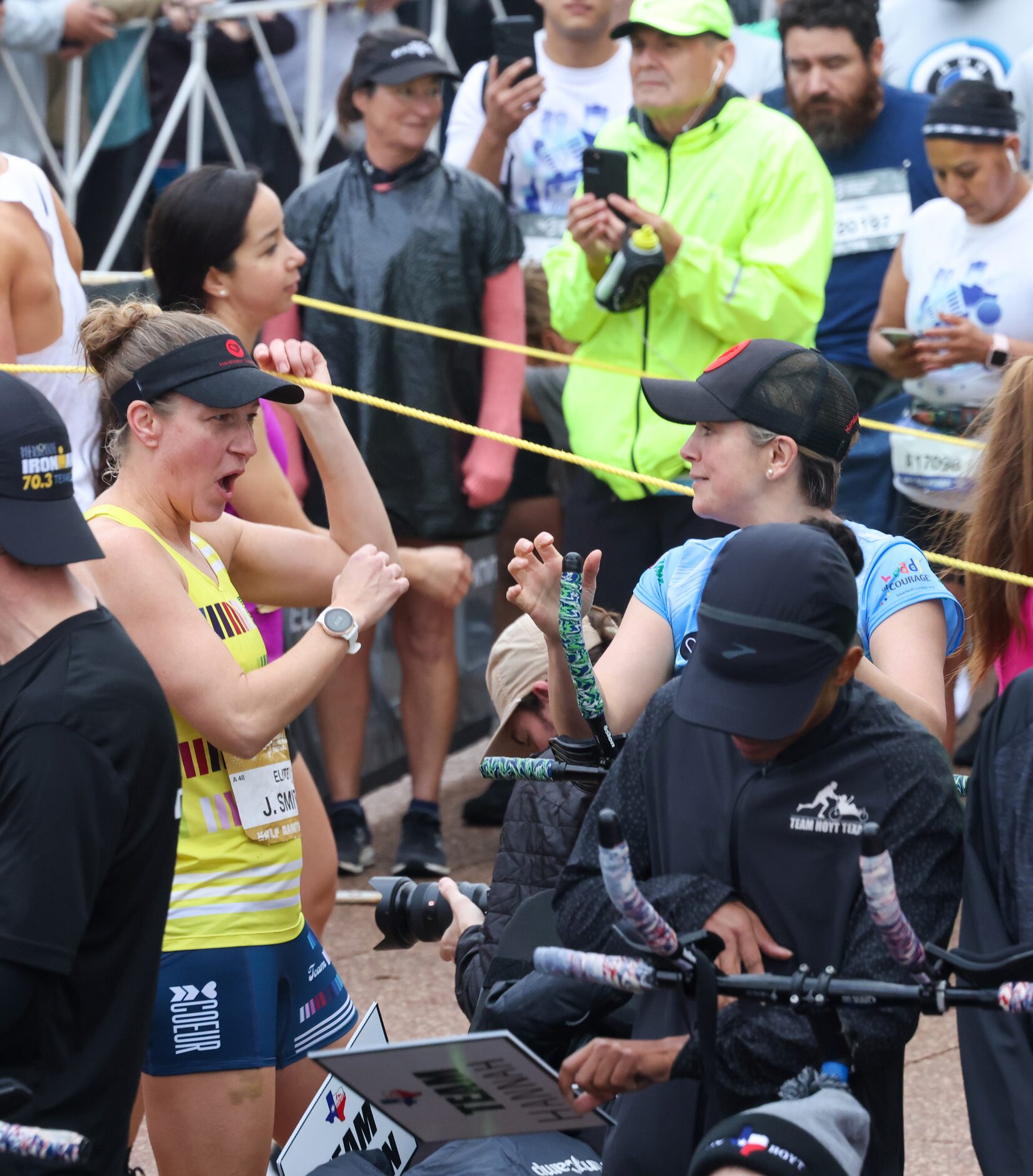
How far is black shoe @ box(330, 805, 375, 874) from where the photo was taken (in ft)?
17.7

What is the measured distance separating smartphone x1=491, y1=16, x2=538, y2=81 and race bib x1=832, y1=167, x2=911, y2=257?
1102 millimetres

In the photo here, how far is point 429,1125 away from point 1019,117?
4.32m

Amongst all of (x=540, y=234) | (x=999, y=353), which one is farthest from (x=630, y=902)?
(x=540, y=234)

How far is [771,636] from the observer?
2070 millimetres

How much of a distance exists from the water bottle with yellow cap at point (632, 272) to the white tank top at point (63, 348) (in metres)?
1.40

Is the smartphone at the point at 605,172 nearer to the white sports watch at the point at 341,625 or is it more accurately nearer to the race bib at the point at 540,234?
the race bib at the point at 540,234

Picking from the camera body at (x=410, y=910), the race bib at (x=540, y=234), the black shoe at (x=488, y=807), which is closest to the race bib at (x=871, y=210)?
the race bib at (x=540, y=234)

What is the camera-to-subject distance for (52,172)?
6.89 metres

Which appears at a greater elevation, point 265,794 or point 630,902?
point 630,902

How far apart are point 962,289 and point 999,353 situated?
0.32 m

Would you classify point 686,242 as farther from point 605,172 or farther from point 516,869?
point 516,869

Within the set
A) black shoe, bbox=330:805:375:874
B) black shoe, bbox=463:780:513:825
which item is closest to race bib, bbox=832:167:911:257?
black shoe, bbox=463:780:513:825

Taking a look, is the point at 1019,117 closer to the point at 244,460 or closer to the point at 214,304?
the point at 214,304

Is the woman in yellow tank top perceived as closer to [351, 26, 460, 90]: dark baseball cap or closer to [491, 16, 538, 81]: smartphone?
[351, 26, 460, 90]: dark baseball cap
